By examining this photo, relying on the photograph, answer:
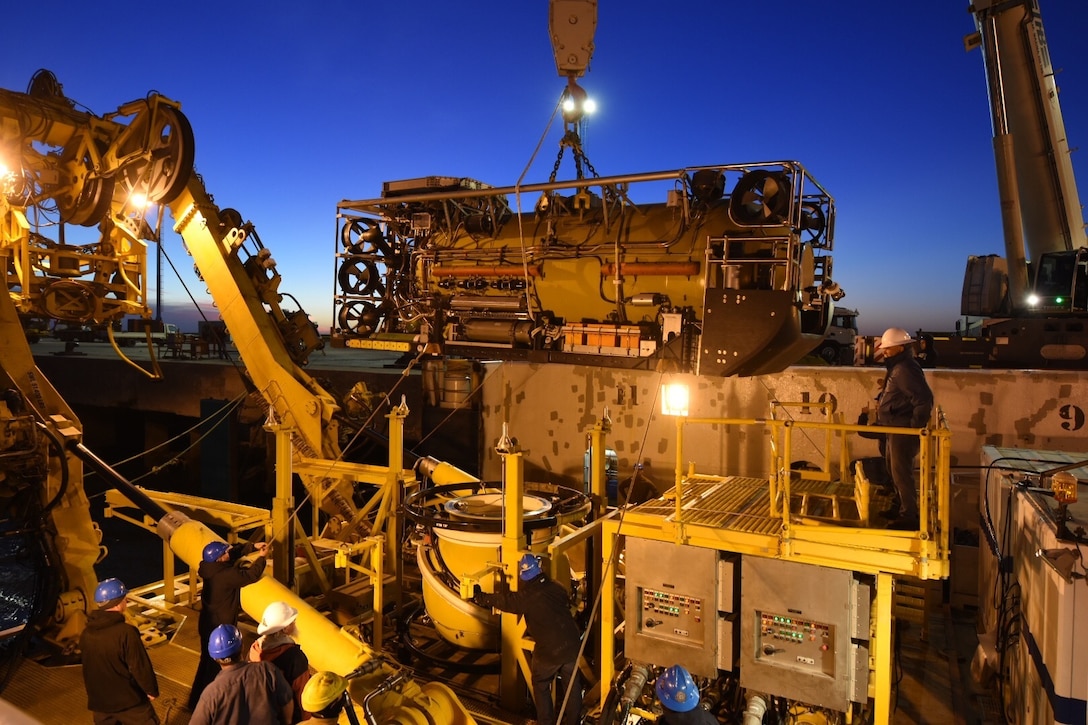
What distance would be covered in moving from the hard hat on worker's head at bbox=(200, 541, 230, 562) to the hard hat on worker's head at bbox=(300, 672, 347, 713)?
3055 millimetres

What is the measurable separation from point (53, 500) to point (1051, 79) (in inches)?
670

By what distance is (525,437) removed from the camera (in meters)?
12.7

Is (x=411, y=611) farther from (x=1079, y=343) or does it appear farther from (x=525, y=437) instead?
(x=1079, y=343)

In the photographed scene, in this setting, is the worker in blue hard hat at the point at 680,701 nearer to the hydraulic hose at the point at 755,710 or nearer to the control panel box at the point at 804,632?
the hydraulic hose at the point at 755,710

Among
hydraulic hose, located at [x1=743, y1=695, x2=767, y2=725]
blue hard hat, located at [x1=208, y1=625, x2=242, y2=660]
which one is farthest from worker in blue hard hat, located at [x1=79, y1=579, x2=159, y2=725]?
hydraulic hose, located at [x1=743, y1=695, x2=767, y2=725]

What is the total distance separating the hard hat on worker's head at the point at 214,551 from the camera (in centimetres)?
597

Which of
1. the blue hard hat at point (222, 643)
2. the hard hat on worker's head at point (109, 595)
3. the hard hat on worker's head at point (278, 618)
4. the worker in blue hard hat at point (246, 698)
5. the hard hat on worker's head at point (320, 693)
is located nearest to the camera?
the hard hat on worker's head at point (320, 693)

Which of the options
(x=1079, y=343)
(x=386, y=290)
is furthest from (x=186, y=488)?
(x=1079, y=343)

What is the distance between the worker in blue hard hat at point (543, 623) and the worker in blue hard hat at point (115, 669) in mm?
2440

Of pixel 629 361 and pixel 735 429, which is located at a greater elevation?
pixel 629 361

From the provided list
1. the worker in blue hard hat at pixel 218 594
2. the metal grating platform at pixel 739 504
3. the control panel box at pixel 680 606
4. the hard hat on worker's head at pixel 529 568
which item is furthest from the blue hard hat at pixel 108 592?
the metal grating platform at pixel 739 504

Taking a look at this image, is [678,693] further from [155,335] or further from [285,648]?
[155,335]

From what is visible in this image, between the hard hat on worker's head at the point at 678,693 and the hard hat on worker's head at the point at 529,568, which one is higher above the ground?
the hard hat on worker's head at the point at 529,568

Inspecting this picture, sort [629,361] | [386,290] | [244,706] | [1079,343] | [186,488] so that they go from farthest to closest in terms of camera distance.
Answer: [186,488], [1079,343], [386,290], [629,361], [244,706]
